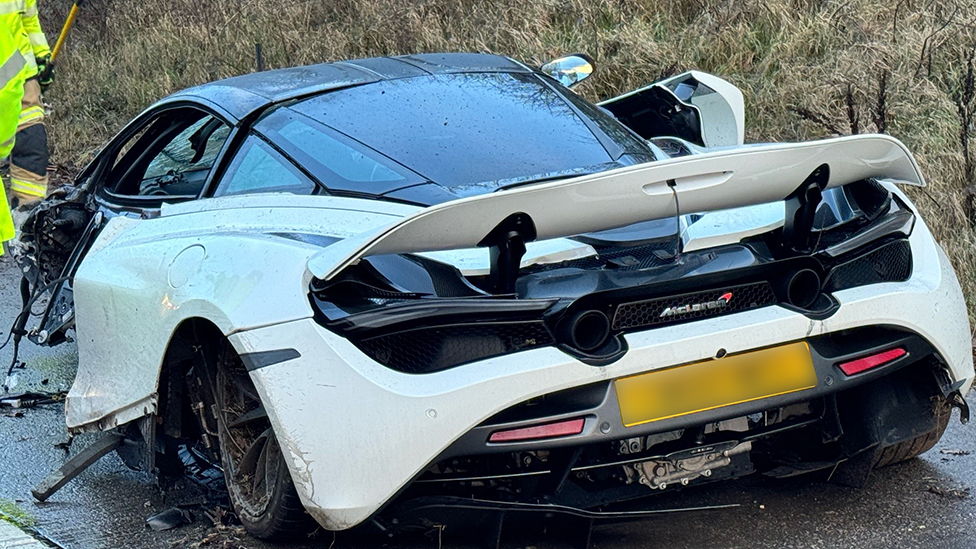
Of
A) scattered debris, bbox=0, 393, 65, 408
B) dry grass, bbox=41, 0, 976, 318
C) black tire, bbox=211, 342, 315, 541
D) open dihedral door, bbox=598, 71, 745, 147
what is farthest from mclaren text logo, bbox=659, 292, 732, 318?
scattered debris, bbox=0, 393, 65, 408

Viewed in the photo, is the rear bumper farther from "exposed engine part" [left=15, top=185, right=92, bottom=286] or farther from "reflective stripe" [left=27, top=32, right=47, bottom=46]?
"reflective stripe" [left=27, top=32, right=47, bottom=46]

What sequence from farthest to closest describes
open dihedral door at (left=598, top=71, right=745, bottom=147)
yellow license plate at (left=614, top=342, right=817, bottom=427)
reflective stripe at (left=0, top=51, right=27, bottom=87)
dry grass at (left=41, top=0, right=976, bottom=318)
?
1. reflective stripe at (left=0, top=51, right=27, bottom=87)
2. dry grass at (left=41, top=0, right=976, bottom=318)
3. open dihedral door at (left=598, top=71, right=745, bottom=147)
4. yellow license plate at (left=614, top=342, right=817, bottom=427)

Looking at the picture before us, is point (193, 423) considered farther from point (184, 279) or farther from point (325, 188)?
point (325, 188)

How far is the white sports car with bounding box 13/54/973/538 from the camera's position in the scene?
2.78 meters

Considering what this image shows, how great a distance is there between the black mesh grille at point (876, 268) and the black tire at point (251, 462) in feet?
5.23

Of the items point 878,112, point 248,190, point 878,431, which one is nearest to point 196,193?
point 248,190

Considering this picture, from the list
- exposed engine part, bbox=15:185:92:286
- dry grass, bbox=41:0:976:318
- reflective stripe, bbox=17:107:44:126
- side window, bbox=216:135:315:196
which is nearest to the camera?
side window, bbox=216:135:315:196

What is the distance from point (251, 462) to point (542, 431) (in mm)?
1032

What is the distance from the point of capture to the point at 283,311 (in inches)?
113

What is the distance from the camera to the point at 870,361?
3.09 metres

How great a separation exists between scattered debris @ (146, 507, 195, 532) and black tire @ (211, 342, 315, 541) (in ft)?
0.87

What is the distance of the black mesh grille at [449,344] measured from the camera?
110 inches

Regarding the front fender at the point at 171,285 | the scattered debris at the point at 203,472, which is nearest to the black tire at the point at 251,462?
the front fender at the point at 171,285

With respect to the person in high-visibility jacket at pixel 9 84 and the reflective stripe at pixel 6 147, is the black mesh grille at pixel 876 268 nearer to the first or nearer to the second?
the person in high-visibility jacket at pixel 9 84
